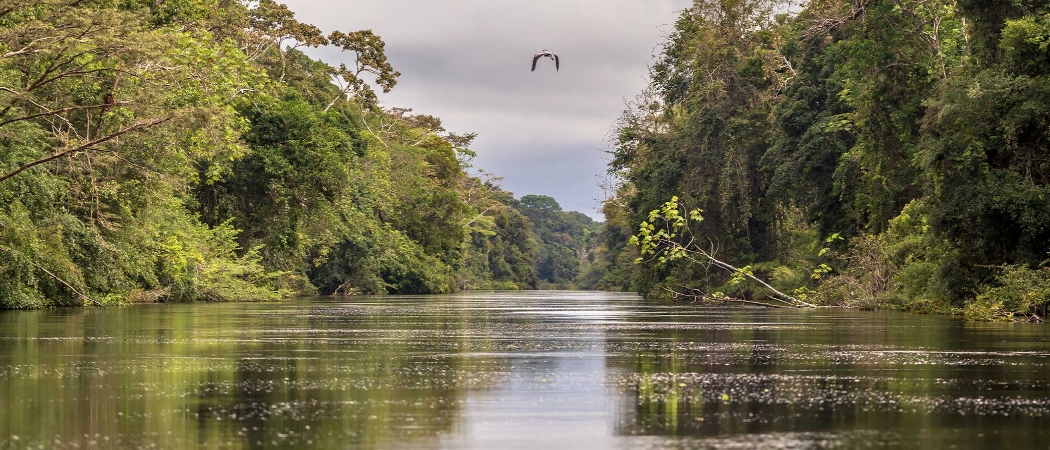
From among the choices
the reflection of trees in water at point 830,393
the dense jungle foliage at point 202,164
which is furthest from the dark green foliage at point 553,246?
the reflection of trees in water at point 830,393

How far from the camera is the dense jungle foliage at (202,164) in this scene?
25531mm

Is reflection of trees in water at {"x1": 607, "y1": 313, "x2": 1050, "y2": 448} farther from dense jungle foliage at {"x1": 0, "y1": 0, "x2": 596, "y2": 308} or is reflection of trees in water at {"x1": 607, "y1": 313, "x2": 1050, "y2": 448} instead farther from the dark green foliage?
the dark green foliage

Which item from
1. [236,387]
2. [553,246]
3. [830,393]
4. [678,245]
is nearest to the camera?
[830,393]

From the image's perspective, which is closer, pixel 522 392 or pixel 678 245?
pixel 522 392

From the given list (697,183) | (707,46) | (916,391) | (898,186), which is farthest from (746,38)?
(916,391)

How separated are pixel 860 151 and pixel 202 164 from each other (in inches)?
991

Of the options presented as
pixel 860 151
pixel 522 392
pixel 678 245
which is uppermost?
pixel 860 151

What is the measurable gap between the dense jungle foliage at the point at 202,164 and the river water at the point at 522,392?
11708mm

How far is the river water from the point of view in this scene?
19.4 ft

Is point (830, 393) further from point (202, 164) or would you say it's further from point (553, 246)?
point (553, 246)

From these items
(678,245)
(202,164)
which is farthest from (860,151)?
(202,164)

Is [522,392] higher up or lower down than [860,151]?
lower down

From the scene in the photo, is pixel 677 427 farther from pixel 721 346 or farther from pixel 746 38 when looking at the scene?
pixel 746 38

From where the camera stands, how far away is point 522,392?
8.13m
